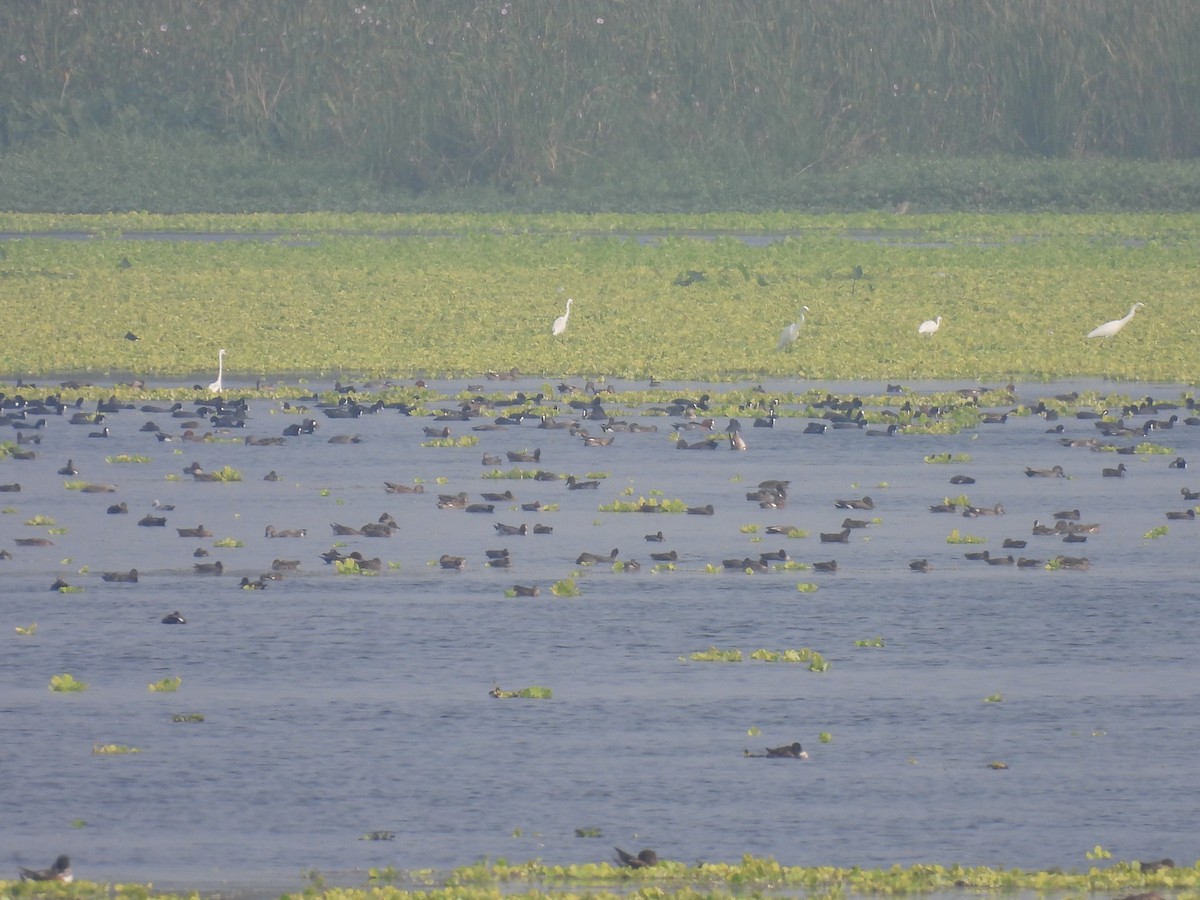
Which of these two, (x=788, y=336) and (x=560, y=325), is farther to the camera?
(x=560, y=325)

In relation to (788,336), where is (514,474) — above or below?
below

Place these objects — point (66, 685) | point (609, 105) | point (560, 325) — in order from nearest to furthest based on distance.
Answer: point (66, 685) → point (560, 325) → point (609, 105)

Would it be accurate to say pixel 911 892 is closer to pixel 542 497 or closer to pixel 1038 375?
pixel 542 497

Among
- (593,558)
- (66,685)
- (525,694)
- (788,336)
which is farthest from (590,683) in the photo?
(788,336)

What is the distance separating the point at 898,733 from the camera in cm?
1135

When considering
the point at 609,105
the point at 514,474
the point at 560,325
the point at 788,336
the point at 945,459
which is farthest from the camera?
the point at 609,105

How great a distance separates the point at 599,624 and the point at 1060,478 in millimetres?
6533

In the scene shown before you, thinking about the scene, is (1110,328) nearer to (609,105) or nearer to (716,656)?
(716,656)

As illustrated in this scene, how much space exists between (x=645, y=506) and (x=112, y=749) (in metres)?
7.08

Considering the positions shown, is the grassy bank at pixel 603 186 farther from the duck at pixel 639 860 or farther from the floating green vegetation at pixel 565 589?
the duck at pixel 639 860

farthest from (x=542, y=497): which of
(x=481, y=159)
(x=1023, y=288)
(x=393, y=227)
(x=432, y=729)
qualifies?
(x=481, y=159)

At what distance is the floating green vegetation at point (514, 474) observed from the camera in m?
19.0

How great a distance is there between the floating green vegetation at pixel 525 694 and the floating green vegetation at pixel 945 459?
27.7 ft

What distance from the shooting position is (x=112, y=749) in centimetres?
1100
